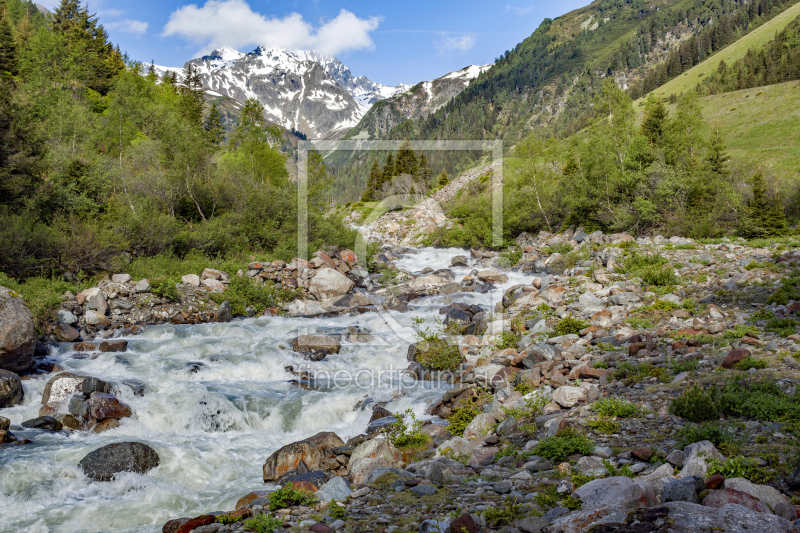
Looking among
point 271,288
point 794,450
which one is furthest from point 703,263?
point 271,288

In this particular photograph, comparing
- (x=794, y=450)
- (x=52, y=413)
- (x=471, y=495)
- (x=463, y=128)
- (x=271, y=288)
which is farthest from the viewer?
(x=463, y=128)

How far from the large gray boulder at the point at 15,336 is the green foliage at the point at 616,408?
13541 millimetres

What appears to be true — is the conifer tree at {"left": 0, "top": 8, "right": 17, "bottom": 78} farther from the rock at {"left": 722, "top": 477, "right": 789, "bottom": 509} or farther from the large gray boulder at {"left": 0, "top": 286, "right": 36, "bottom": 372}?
the rock at {"left": 722, "top": 477, "right": 789, "bottom": 509}

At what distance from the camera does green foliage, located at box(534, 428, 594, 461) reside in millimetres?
6035

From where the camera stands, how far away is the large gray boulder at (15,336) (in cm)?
1055

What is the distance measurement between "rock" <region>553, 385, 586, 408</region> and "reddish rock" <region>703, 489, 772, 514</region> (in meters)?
3.95

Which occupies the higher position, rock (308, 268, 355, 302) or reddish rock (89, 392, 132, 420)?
rock (308, 268, 355, 302)

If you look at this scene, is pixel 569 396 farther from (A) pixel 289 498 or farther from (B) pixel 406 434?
(A) pixel 289 498

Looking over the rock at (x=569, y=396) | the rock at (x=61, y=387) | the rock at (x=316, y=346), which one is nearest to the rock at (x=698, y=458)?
the rock at (x=569, y=396)

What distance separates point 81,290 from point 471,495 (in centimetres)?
1773

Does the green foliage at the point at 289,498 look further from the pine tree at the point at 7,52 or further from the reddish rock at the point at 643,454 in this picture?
the pine tree at the point at 7,52

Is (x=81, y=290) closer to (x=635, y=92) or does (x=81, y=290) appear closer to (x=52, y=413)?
(x=52, y=413)

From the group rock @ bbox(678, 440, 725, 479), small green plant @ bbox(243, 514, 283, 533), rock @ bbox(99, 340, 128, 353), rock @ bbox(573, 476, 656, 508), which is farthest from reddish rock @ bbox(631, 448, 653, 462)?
rock @ bbox(99, 340, 128, 353)

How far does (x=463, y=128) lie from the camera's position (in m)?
159
